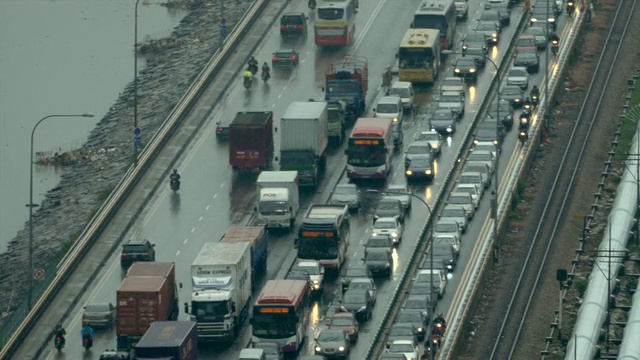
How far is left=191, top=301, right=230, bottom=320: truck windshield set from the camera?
135m

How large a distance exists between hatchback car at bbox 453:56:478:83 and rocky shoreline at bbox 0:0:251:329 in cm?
2072

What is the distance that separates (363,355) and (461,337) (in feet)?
21.5

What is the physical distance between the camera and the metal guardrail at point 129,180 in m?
143

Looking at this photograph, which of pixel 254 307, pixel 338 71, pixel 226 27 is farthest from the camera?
pixel 226 27

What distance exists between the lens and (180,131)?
17150 cm


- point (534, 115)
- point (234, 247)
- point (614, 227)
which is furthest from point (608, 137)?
point (234, 247)

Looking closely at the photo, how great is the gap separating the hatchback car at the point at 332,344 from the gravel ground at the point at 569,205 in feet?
23.9

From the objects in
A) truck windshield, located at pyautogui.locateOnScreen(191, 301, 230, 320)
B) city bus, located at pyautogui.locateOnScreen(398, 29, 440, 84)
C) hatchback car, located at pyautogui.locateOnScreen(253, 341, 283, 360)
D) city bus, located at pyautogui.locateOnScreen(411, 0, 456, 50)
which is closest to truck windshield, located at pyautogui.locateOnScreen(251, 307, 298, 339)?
hatchback car, located at pyautogui.locateOnScreen(253, 341, 283, 360)

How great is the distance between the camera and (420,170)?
159125 mm

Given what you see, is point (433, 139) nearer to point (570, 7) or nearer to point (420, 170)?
point (420, 170)

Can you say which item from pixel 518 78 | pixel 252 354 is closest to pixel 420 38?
pixel 518 78

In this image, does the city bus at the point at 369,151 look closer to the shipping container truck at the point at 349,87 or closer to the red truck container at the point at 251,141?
the red truck container at the point at 251,141

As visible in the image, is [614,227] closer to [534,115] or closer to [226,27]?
[534,115]

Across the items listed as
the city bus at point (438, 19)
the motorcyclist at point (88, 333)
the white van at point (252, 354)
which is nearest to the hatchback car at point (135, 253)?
the motorcyclist at point (88, 333)
